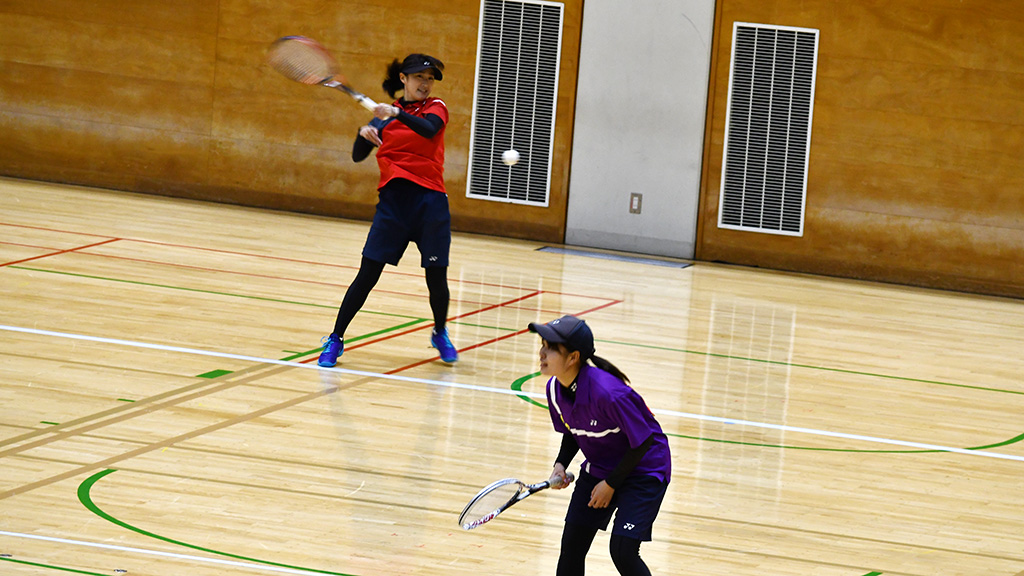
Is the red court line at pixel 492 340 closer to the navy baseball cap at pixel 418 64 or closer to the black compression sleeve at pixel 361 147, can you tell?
the black compression sleeve at pixel 361 147

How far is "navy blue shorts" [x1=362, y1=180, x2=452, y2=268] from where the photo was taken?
7.84m

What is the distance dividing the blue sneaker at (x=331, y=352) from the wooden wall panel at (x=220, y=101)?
6269 millimetres

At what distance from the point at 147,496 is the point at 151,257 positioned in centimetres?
597

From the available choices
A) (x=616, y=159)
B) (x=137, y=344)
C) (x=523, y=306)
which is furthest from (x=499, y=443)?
(x=616, y=159)

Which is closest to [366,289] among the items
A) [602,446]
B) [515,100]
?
[602,446]

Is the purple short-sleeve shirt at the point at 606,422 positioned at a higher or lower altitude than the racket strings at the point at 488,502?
higher

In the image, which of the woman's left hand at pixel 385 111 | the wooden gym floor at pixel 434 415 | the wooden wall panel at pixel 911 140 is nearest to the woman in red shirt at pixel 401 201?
the woman's left hand at pixel 385 111

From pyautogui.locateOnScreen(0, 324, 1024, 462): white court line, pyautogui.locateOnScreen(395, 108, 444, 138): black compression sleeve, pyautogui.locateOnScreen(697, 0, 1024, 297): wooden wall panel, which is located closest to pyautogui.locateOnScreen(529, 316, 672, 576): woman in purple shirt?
pyautogui.locateOnScreen(0, 324, 1024, 462): white court line

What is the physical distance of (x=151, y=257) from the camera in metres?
11.0

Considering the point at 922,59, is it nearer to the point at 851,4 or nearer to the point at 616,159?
the point at 851,4

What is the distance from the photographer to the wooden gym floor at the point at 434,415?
202 inches

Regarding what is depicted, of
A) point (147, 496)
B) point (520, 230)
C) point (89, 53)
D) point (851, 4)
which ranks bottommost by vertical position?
point (147, 496)

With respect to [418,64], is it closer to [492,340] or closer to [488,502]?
[492,340]

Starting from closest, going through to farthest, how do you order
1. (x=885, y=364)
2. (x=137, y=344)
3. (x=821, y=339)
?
1. (x=137, y=344)
2. (x=885, y=364)
3. (x=821, y=339)
